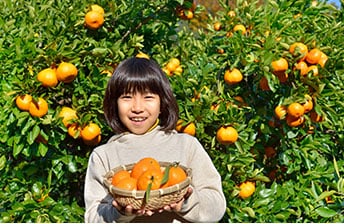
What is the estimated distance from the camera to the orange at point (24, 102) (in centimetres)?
216

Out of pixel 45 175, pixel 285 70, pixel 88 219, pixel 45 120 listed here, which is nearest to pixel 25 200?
pixel 45 175

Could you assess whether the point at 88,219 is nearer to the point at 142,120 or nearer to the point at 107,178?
the point at 107,178

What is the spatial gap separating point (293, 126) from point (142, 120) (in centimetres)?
91

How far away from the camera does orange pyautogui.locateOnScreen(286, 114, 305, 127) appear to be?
2.38m

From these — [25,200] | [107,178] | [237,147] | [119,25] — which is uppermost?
[119,25]

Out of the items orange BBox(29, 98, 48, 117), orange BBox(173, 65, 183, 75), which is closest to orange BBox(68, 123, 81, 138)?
orange BBox(29, 98, 48, 117)

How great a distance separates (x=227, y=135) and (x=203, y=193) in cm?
69

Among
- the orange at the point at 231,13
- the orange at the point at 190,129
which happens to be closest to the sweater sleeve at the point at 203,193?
the orange at the point at 190,129

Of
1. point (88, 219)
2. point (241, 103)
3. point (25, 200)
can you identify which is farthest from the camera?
point (241, 103)

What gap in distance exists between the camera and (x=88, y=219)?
5.42 ft

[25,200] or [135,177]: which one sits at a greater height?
[135,177]

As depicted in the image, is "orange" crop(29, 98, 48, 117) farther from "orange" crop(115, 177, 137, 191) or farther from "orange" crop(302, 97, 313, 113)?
"orange" crop(302, 97, 313, 113)

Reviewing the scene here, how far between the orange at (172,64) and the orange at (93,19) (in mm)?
375

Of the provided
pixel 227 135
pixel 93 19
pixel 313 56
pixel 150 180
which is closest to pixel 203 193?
pixel 150 180
